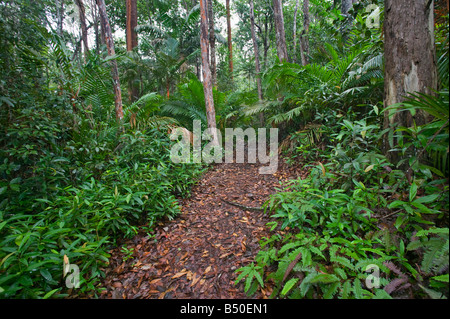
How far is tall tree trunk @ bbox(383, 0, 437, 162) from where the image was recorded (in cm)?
185

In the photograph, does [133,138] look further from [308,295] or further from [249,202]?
[308,295]

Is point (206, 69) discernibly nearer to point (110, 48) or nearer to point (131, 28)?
point (110, 48)

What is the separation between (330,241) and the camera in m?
1.53

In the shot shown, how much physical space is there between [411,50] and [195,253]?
2.81 metres

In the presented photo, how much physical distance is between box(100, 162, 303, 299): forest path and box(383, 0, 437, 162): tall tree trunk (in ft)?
5.72

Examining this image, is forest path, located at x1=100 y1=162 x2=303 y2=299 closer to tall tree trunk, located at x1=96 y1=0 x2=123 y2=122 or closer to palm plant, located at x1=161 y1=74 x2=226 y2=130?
tall tree trunk, located at x1=96 y1=0 x2=123 y2=122

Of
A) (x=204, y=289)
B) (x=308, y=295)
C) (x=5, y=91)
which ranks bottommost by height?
(x=204, y=289)

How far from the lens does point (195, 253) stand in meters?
2.00

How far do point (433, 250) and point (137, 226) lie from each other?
96.8 inches

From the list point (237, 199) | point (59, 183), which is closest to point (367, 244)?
point (237, 199)

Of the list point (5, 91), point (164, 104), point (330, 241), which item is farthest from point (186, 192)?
point (164, 104)

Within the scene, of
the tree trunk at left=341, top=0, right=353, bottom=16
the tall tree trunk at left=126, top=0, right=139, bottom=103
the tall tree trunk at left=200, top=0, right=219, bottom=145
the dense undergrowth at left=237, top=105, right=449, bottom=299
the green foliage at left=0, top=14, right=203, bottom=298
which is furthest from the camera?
the tall tree trunk at left=126, top=0, right=139, bottom=103

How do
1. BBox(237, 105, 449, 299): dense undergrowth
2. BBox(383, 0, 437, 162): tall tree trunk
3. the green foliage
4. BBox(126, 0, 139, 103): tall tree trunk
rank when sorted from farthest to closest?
1. BBox(126, 0, 139, 103): tall tree trunk
2. BBox(383, 0, 437, 162): tall tree trunk
3. the green foliage
4. BBox(237, 105, 449, 299): dense undergrowth

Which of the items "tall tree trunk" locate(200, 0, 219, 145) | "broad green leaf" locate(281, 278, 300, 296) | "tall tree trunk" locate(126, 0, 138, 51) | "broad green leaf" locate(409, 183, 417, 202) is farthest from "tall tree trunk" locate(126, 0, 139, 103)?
"broad green leaf" locate(409, 183, 417, 202)
